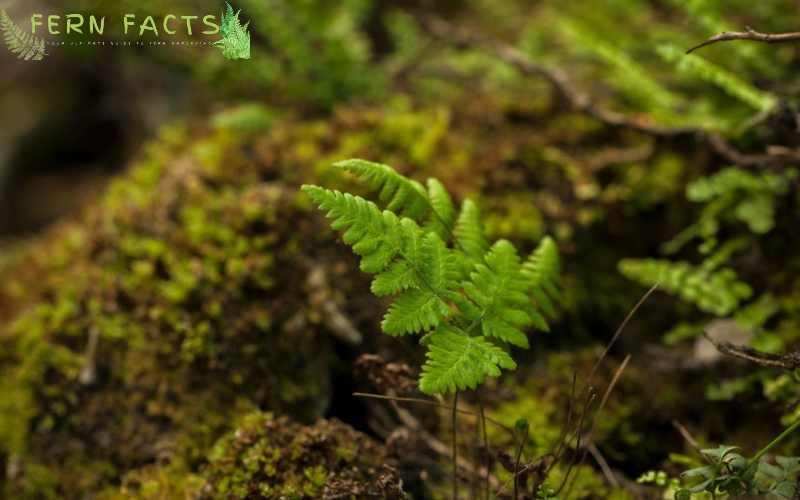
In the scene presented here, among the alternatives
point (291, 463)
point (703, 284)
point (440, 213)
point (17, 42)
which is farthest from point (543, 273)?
point (17, 42)

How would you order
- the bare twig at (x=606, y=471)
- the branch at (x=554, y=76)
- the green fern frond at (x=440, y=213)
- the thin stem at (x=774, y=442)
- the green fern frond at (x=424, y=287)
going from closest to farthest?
the thin stem at (x=774, y=442) < the green fern frond at (x=424, y=287) < the green fern frond at (x=440, y=213) < the bare twig at (x=606, y=471) < the branch at (x=554, y=76)

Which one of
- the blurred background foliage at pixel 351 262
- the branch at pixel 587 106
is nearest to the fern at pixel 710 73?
the blurred background foliage at pixel 351 262

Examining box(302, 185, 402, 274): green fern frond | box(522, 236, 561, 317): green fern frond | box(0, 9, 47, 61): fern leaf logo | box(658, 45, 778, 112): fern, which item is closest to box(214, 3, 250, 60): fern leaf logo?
box(0, 9, 47, 61): fern leaf logo

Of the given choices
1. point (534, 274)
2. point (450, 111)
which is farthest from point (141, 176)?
point (534, 274)

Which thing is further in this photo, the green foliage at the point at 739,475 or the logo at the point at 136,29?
the logo at the point at 136,29

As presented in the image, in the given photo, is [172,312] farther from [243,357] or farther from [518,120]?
[518,120]

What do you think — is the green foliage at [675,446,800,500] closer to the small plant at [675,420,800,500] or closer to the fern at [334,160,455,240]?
the small plant at [675,420,800,500]

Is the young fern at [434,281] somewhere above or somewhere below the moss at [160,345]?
above

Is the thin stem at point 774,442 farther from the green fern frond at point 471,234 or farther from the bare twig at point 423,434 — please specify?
the bare twig at point 423,434
